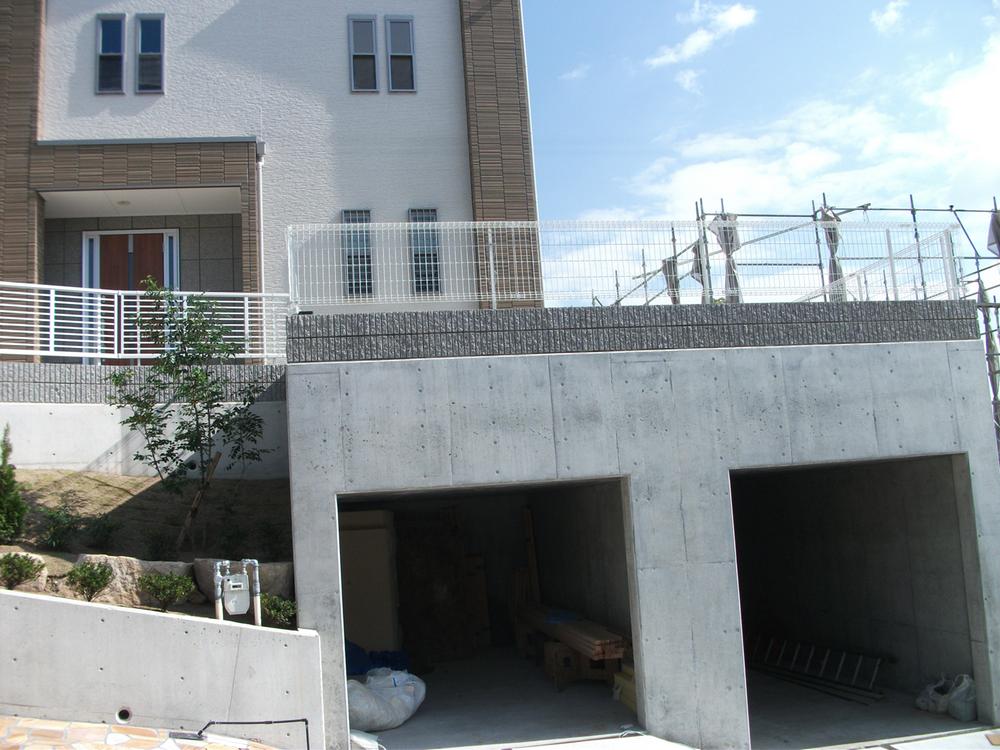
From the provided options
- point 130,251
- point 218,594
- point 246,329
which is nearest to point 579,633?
point 218,594

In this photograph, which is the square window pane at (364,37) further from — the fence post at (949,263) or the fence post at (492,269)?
the fence post at (949,263)

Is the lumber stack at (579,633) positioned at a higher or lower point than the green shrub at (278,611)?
lower

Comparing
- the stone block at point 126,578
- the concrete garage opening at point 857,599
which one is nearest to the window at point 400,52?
the concrete garage opening at point 857,599

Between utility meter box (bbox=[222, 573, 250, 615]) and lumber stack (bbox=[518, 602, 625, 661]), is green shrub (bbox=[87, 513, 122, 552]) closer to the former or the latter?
utility meter box (bbox=[222, 573, 250, 615])

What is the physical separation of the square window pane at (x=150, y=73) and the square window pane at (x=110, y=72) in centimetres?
35

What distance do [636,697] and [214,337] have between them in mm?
6441

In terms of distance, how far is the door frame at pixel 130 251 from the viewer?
15.7 m

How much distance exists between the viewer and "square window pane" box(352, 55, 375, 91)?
16500mm

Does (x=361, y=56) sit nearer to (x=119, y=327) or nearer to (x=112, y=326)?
(x=112, y=326)

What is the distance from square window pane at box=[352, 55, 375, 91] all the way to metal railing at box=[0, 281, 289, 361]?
17.5 feet

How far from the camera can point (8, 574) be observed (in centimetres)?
805

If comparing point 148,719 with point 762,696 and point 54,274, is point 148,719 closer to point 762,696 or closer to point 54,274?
point 762,696

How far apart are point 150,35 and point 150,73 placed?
2.48 ft

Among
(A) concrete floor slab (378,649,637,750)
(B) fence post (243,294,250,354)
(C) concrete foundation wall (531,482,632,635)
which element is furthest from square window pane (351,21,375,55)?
(A) concrete floor slab (378,649,637,750)
